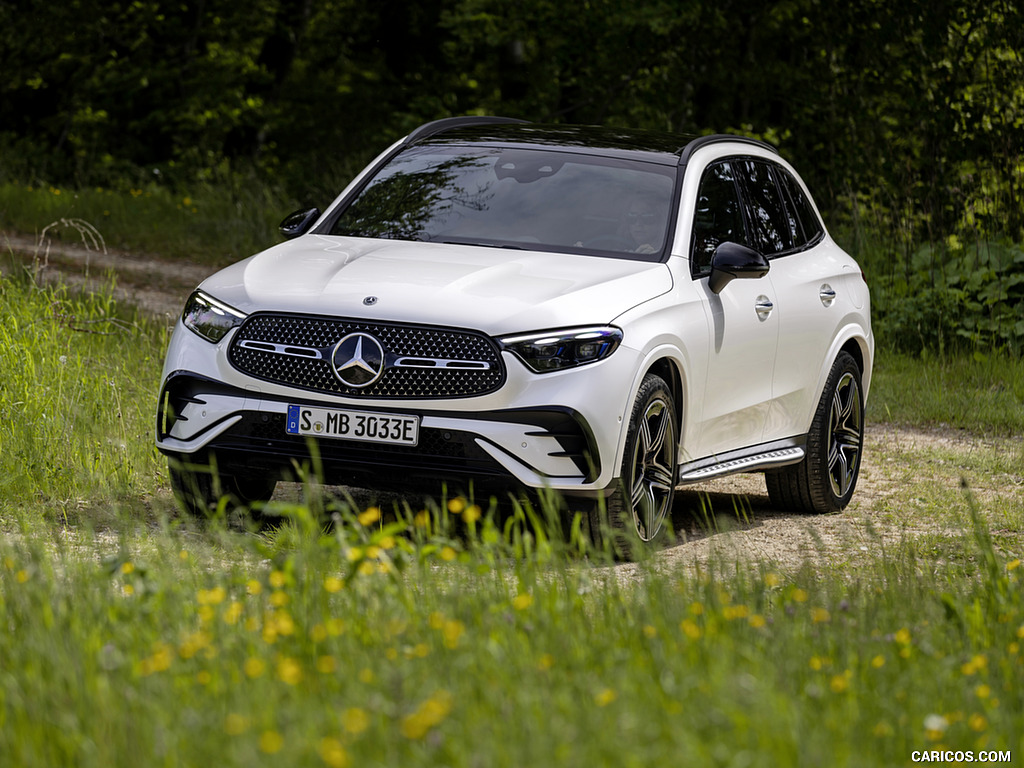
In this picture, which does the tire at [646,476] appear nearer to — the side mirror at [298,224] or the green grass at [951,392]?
the side mirror at [298,224]

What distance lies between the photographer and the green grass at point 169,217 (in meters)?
18.7

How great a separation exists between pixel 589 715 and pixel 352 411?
2985 millimetres

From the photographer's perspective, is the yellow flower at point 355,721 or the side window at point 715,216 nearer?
the yellow flower at point 355,721

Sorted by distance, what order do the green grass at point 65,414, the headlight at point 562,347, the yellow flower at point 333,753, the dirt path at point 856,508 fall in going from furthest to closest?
the green grass at point 65,414 → the dirt path at point 856,508 → the headlight at point 562,347 → the yellow flower at point 333,753

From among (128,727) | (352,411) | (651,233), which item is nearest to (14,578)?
(128,727)

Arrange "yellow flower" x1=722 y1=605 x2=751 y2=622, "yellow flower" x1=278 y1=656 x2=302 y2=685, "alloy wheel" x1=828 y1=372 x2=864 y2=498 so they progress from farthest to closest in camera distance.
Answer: "alloy wheel" x1=828 y1=372 x2=864 y2=498
"yellow flower" x1=722 y1=605 x2=751 y2=622
"yellow flower" x1=278 y1=656 x2=302 y2=685

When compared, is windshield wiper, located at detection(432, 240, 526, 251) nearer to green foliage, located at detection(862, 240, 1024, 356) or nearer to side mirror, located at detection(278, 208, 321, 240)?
side mirror, located at detection(278, 208, 321, 240)

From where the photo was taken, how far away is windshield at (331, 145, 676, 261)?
6.72m

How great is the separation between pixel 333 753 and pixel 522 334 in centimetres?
318

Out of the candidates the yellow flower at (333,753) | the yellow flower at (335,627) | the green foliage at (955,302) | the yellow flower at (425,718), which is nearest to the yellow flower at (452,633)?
the yellow flower at (335,627)

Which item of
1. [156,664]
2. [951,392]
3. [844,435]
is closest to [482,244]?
[844,435]

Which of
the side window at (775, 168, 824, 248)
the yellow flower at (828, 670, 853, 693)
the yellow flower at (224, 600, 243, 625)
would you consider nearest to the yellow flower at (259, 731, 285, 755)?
the yellow flower at (224, 600, 243, 625)

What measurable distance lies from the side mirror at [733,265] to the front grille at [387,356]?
1422 mm

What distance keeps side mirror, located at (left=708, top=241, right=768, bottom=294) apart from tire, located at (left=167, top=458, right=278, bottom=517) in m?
2.18
